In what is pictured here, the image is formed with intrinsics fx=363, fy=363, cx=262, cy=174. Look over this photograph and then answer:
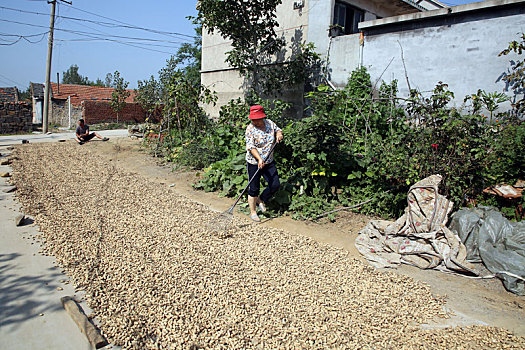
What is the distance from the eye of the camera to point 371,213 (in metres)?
5.21

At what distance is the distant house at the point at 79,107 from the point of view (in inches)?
959

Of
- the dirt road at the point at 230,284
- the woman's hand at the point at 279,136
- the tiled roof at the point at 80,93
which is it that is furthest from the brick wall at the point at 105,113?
the woman's hand at the point at 279,136

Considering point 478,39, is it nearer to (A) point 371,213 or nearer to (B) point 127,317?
(A) point 371,213

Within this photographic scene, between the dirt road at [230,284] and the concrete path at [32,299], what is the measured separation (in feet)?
0.56

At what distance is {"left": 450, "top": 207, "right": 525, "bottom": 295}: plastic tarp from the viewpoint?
11.3 feet

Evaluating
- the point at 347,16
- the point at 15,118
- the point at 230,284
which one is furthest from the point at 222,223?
the point at 15,118

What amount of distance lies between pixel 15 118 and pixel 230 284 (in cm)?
2003

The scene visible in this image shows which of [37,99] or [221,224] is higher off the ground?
[37,99]

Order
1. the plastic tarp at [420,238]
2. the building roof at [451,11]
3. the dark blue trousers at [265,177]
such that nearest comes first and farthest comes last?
the plastic tarp at [420,238] < the dark blue trousers at [265,177] < the building roof at [451,11]

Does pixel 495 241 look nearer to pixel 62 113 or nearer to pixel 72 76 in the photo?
pixel 62 113

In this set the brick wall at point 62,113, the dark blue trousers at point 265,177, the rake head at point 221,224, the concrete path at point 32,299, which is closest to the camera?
the concrete path at point 32,299

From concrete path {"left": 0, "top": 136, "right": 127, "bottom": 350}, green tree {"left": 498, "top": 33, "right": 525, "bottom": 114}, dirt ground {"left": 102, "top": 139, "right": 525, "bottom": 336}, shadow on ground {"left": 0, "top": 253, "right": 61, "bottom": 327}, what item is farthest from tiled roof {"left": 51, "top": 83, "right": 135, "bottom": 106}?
green tree {"left": 498, "top": 33, "right": 525, "bottom": 114}

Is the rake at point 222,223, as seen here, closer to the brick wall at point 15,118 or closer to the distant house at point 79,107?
the distant house at point 79,107

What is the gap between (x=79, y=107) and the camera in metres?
25.2
